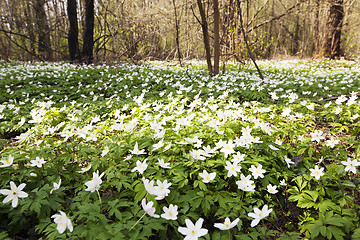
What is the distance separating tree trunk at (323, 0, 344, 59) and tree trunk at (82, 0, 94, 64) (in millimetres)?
12169

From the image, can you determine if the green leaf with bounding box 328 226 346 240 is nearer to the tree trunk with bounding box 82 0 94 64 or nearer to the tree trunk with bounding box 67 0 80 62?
the tree trunk with bounding box 82 0 94 64

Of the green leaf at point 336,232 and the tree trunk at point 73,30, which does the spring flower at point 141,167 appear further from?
the tree trunk at point 73,30

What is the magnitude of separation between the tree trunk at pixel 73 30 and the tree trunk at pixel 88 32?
48 cm

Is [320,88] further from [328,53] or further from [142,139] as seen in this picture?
[328,53]

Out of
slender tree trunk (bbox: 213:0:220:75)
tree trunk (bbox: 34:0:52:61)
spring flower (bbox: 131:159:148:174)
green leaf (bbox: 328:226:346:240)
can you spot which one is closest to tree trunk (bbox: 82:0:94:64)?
tree trunk (bbox: 34:0:52:61)

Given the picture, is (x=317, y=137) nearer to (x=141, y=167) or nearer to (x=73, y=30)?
(x=141, y=167)

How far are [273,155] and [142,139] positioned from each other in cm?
144

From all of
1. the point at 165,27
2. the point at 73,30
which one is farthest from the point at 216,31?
the point at 73,30

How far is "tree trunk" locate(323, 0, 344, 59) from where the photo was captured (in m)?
10.6

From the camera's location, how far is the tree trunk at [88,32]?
9867mm

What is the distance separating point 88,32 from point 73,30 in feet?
2.44

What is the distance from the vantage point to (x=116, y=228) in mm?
1322

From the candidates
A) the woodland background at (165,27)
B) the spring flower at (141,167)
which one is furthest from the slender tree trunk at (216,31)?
the spring flower at (141,167)

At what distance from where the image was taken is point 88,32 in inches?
395
